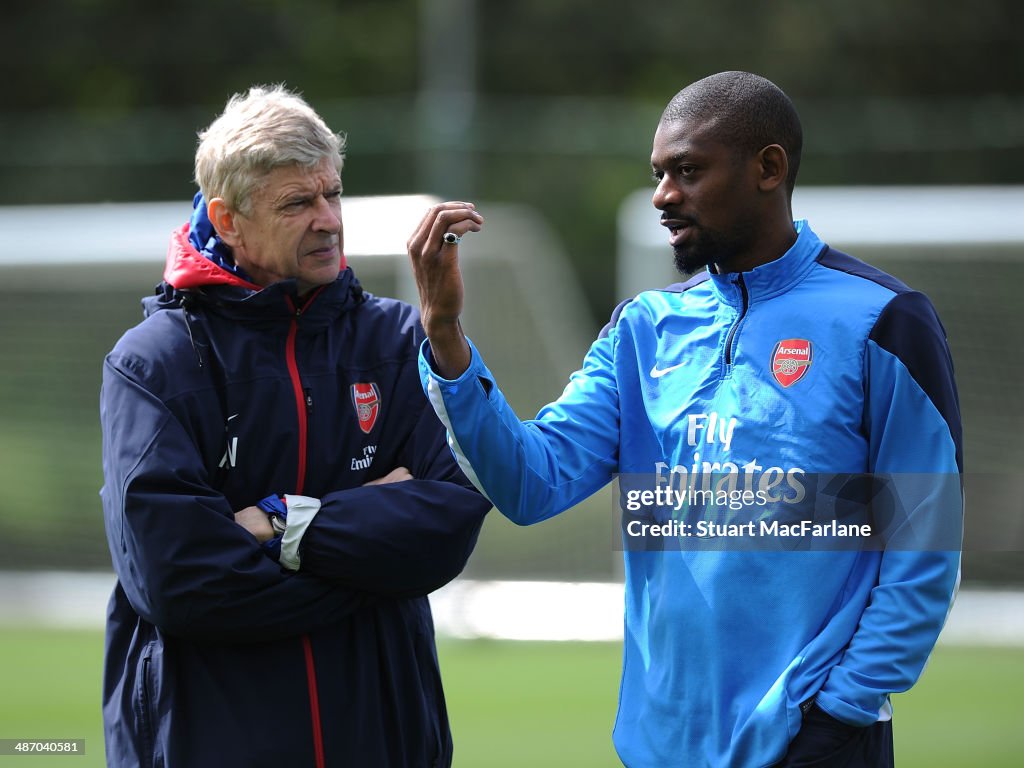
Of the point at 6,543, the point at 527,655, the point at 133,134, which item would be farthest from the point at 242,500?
the point at 133,134

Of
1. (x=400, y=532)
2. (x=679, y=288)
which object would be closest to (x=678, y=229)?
(x=679, y=288)

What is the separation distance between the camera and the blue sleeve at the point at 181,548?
2770 mm

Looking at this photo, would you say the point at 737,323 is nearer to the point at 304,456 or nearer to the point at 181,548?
the point at 304,456

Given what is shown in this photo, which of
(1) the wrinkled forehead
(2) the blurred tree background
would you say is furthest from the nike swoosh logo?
(2) the blurred tree background

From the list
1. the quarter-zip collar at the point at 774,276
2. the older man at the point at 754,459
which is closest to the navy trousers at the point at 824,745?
the older man at the point at 754,459

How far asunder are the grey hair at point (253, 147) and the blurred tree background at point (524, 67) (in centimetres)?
1097

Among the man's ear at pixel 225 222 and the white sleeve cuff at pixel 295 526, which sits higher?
the man's ear at pixel 225 222

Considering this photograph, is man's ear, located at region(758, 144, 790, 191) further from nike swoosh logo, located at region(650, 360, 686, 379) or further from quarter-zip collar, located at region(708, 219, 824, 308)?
nike swoosh logo, located at region(650, 360, 686, 379)

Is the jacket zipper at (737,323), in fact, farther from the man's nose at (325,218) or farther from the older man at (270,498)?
the man's nose at (325,218)

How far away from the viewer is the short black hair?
2.74 m

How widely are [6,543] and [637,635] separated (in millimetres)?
7688

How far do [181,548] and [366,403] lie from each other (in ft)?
1.74

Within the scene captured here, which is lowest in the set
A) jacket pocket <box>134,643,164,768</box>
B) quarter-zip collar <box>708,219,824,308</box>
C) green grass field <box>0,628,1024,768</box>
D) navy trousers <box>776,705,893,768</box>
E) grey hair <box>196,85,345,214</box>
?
green grass field <box>0,628,1024,768</box>

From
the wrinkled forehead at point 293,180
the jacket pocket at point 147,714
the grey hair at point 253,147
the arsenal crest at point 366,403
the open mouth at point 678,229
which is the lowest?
the jacket pocket at point 147,714
